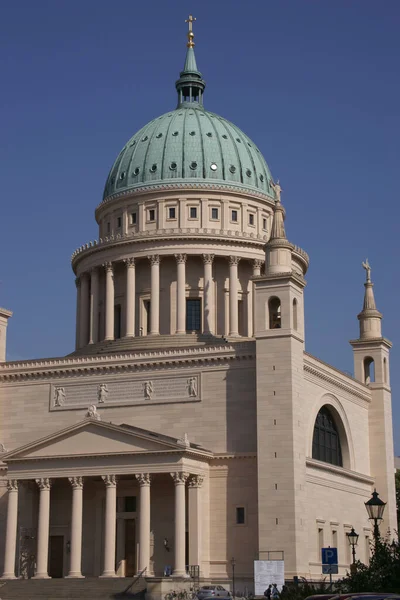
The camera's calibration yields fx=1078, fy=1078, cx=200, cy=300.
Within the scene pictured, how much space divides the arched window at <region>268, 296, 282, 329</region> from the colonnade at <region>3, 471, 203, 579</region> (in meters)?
10.5

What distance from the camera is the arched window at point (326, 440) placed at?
72.5 metres

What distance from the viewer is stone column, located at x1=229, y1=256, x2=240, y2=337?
80.3 meters

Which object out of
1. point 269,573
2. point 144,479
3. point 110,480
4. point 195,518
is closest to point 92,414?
point 110,480

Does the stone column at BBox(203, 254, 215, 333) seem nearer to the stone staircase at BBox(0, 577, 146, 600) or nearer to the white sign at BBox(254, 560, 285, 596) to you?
the stone staircase at BBox(0, 577, 146, 600)

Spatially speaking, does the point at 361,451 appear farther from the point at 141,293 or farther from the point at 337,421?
the point at 141,293

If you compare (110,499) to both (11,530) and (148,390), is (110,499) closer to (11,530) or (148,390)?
(11,530)

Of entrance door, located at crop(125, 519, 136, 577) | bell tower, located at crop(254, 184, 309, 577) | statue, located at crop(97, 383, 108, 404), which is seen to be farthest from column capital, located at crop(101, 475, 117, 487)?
bell tower, located at crop(254, 184, 309, 577)

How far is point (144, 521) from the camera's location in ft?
204

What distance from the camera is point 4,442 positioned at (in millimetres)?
72812

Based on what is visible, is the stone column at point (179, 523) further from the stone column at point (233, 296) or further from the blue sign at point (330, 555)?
the stone column at point (233, 296)

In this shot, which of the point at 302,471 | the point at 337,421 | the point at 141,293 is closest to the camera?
the point at 302,471

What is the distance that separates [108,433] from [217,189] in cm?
2667

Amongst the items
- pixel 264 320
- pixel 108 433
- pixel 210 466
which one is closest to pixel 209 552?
pixel 210 466

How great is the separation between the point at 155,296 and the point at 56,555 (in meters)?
21.5
